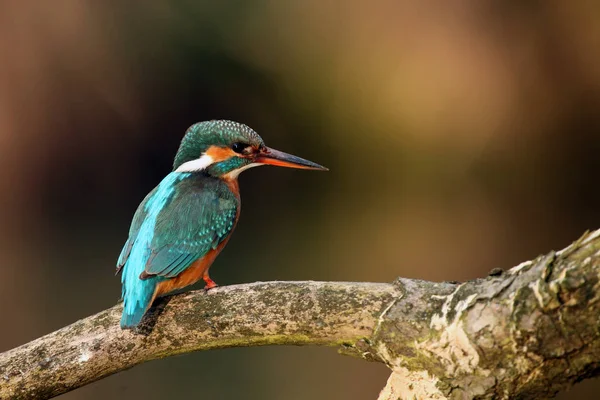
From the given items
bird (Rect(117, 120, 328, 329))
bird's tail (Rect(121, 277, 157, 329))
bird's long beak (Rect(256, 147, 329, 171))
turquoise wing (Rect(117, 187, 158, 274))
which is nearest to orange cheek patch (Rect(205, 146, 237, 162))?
bird (Rect(117, 120, 328, 329))

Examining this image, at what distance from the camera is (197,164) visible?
2.63 meters

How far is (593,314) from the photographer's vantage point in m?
1.48

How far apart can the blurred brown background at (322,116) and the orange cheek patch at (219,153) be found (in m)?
4.39

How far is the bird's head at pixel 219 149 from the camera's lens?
8.48ft

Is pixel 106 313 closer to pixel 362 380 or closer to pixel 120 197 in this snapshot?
pixel 362 380

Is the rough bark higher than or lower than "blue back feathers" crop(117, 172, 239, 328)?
lower

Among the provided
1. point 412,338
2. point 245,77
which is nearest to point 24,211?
point 245,77

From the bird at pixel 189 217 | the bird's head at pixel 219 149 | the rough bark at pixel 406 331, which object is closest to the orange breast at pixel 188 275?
the bird at pixel 189 217

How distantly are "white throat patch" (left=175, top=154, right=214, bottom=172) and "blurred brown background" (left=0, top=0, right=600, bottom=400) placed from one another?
14.4ft

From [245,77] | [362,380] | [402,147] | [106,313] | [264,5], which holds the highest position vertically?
[264,5]

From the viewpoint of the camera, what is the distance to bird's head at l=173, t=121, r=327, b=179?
2.59 meters

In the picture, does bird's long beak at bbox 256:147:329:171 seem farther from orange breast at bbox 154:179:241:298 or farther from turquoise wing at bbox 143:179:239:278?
orange breast at bbox 154:179:241:298

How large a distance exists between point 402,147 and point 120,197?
12.9ft

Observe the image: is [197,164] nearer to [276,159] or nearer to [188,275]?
[276,159]
